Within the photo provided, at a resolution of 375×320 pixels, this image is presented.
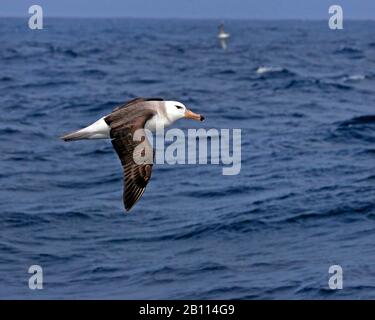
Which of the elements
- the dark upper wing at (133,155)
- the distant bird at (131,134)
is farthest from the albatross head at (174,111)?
the dark upper wing at (133,155)

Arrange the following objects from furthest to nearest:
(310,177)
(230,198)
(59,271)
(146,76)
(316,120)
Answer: (146,76) → (316,120) → (310,177) → (230,198) → (59,271)

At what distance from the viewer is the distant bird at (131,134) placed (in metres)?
11.5

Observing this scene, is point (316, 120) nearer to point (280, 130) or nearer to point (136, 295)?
point (280, 130)

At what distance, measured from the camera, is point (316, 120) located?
31.6 meters

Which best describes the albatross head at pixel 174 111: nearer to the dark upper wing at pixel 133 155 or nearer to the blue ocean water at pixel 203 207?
the dark upper wing at pixel 133 155

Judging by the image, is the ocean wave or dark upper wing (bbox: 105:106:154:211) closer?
dark upper wing (bbox: 105:106:154:211)

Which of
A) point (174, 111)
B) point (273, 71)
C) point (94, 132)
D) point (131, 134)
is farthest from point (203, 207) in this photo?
point (273, 71)

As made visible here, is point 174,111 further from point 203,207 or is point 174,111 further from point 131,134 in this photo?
point 203,207

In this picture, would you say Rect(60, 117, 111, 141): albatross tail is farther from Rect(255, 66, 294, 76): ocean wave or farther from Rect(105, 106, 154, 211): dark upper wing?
Rect(255, 66, 294, 76): ocean wave

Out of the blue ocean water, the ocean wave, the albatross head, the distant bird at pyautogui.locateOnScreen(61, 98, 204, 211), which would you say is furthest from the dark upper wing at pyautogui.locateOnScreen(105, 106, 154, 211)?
the ocean wave

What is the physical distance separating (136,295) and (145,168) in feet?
13.8

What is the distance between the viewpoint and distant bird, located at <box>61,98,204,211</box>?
452 inches
